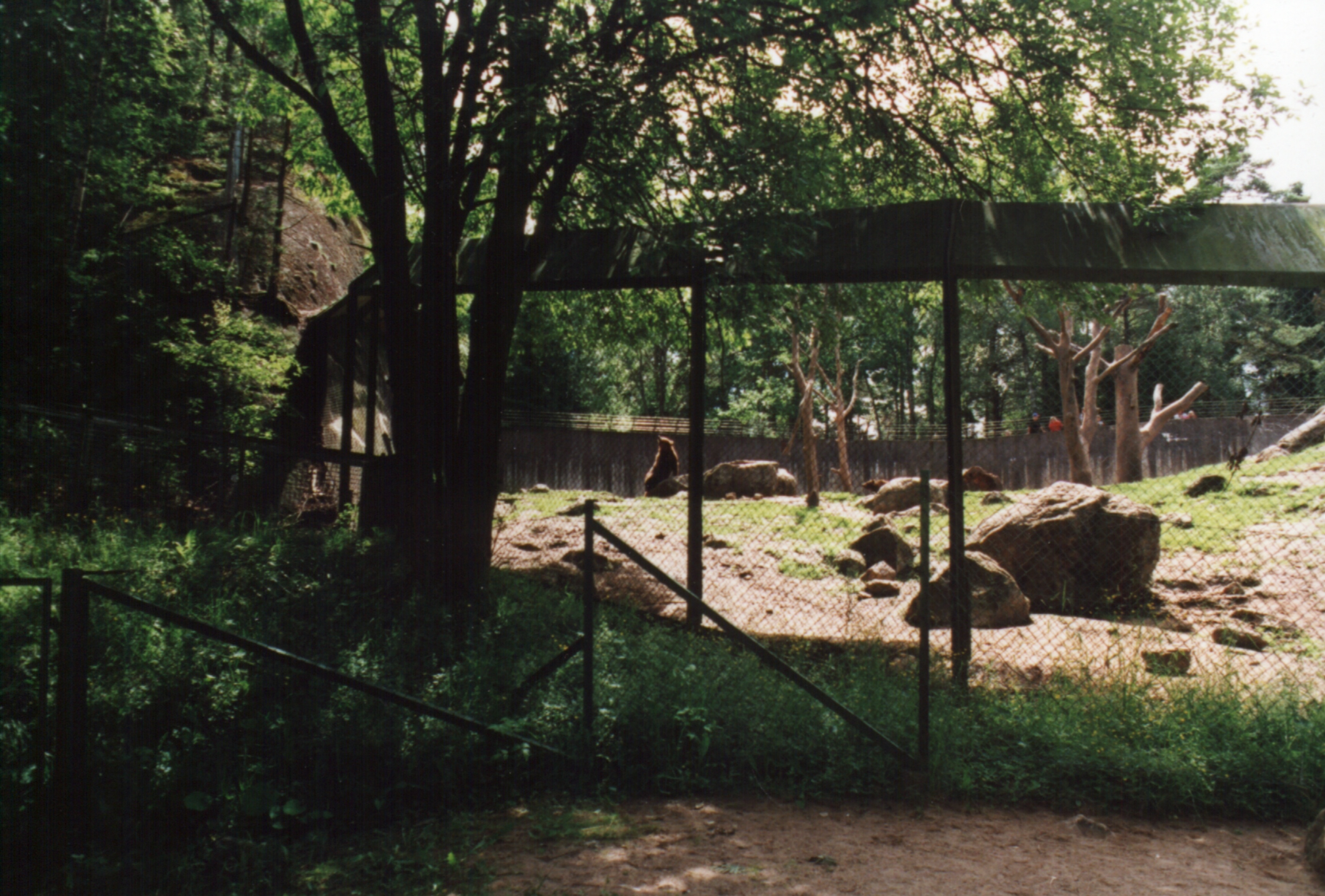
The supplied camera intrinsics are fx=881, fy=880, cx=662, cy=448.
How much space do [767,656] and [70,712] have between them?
9.55ft

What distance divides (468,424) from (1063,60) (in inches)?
211

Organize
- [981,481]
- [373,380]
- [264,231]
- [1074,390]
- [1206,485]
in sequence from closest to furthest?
1. [373,380]
2. [1206,485]
3. [264,231]
4. [1074,390]
5. [981,481]

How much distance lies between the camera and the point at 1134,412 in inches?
505

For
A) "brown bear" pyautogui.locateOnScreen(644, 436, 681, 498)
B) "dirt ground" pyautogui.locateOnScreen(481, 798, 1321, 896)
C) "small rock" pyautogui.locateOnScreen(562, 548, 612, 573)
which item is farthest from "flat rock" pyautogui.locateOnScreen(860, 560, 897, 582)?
"brown bear" pyautogui.locateOnScreen(644, 436, 681, 498)

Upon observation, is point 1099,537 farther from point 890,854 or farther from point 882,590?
point 890,854

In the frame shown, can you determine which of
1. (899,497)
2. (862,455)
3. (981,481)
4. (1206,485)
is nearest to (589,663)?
(1206,485)

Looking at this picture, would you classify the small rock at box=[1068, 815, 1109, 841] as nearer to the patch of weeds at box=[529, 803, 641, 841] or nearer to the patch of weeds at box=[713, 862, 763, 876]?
the patch of weeds at box=[713, 862, 763, 876]

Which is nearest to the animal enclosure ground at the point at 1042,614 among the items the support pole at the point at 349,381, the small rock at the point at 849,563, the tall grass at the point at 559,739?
the small rock at the point at 849,563

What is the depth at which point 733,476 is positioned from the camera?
64.4ft

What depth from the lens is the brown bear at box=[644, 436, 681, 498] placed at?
1908 cm

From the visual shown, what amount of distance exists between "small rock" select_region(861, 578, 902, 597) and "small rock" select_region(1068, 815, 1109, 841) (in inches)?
198

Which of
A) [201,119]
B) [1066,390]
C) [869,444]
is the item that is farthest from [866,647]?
[869,444]

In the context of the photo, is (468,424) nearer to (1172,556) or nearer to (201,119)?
(1172,556)

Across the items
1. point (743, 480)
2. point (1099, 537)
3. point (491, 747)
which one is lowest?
point (491, 747)
